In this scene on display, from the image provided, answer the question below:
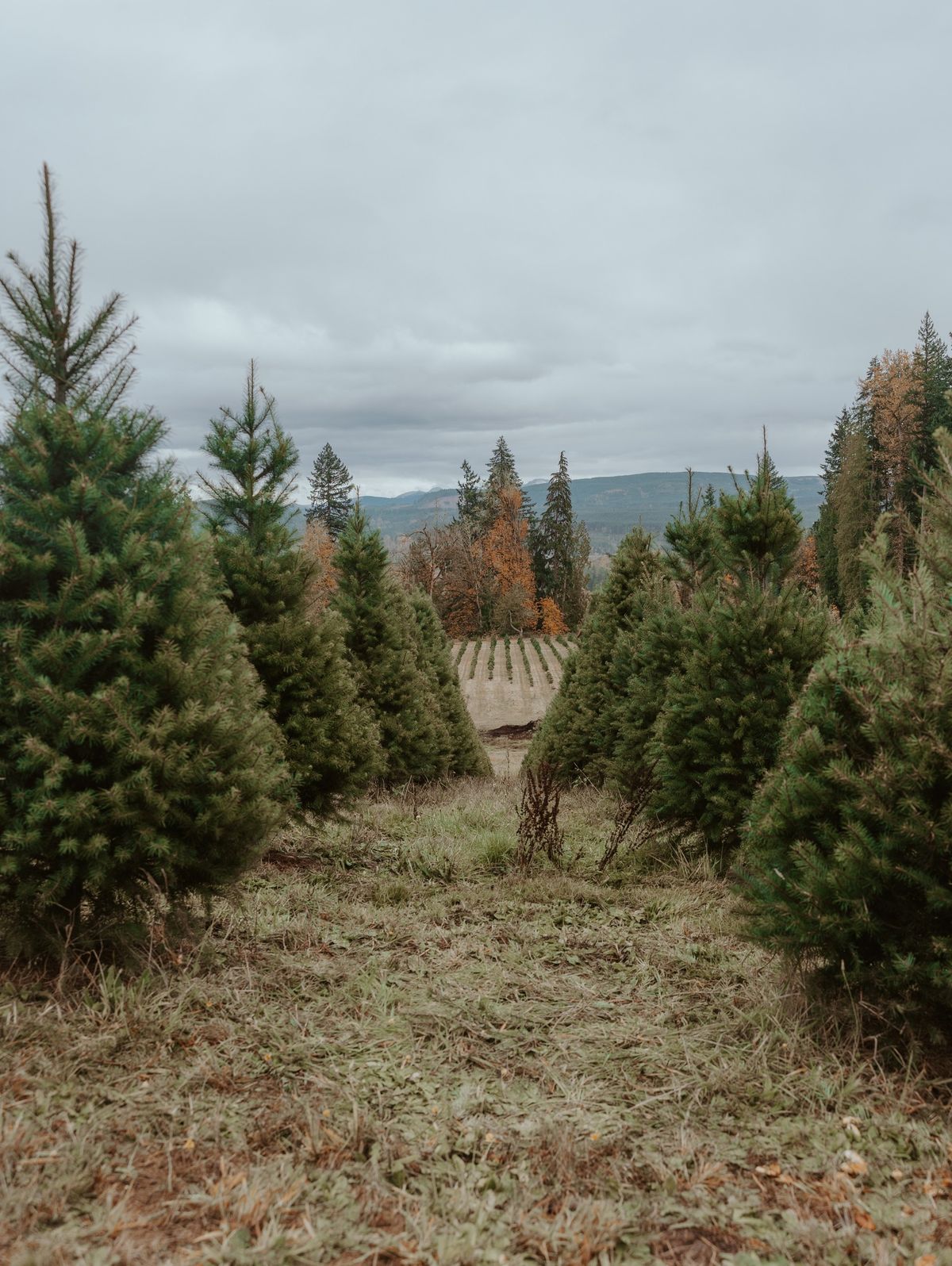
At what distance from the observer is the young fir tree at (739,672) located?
6.91 meters

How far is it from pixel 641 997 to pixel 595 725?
845 centimetres

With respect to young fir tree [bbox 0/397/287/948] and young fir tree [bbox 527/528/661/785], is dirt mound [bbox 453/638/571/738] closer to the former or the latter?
young fir tree [bbox 527/528/661/785]

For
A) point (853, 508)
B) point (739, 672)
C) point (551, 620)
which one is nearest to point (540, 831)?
point (739, 672)

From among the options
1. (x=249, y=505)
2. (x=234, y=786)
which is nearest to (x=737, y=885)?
(x=234, y=786)

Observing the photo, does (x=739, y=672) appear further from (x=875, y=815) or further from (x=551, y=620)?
(x=551, y=620)

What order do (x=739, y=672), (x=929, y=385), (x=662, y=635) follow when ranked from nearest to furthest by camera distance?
(x=739, y=672) < (x=662, y=635) < (x=929, y=385)

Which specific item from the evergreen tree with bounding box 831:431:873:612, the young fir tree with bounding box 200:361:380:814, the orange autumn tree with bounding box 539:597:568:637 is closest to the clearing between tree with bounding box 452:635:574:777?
the orange autumn tree with bounding box 539:597:568:637

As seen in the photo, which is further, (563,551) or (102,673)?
(563,551)

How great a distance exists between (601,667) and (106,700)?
31.6 feet

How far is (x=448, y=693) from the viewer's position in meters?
15.8

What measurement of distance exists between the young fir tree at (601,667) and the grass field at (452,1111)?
24.3 ft

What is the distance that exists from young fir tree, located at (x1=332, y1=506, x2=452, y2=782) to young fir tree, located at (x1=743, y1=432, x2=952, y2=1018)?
27.4 feet

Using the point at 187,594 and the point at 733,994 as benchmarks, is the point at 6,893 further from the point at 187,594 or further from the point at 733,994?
the point at 733,994

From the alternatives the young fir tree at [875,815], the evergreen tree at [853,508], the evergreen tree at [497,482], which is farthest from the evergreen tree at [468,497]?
the young fir tree at [875,815]
